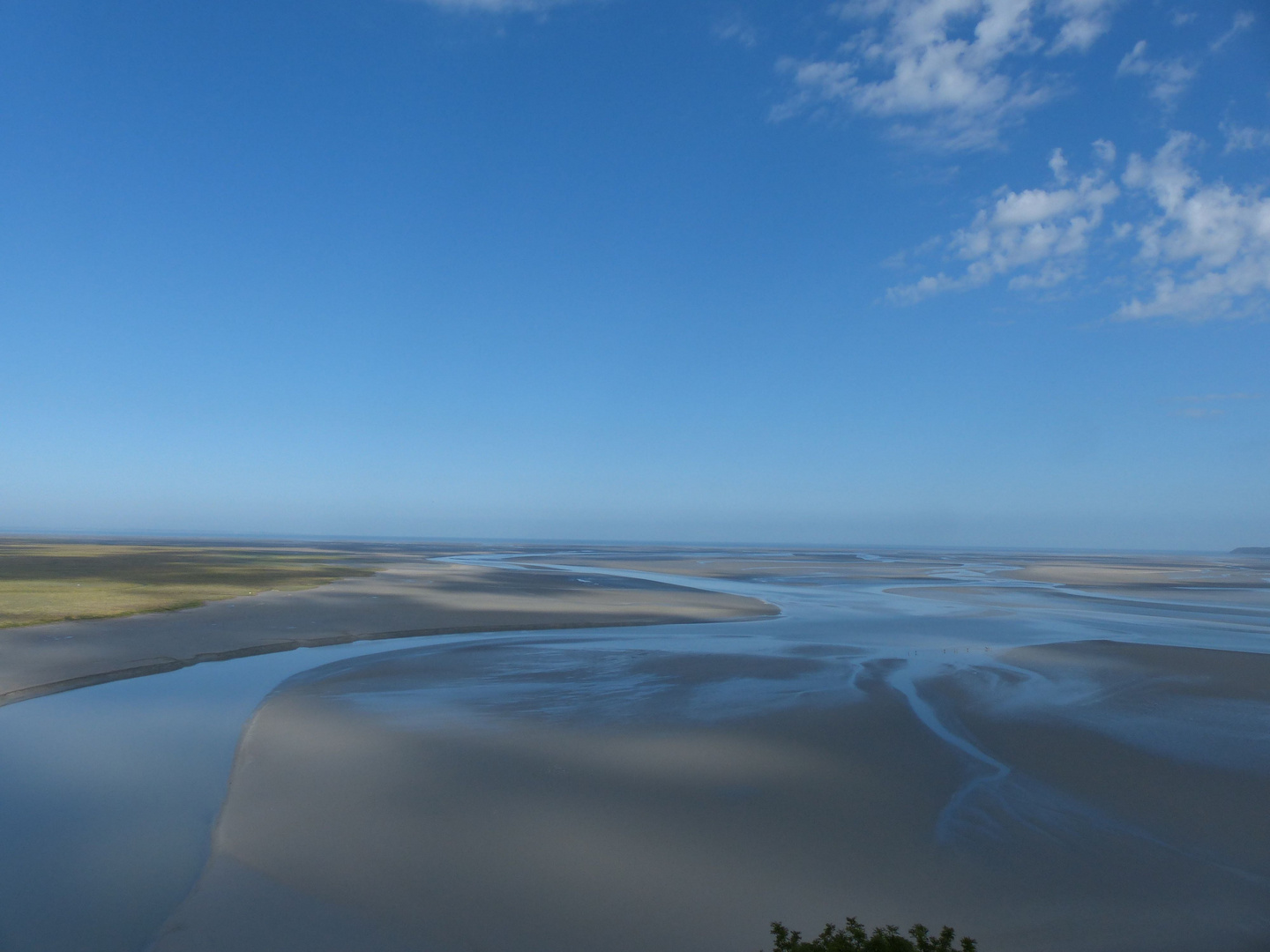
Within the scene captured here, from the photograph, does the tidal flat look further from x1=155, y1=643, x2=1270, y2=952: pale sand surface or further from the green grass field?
the green grass field

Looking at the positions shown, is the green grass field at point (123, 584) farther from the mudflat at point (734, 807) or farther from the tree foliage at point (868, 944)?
the tree foliage at point (868, 944)

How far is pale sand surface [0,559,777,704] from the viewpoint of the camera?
16078mm

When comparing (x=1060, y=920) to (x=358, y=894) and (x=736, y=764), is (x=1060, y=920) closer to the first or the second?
(x=736, y=764)

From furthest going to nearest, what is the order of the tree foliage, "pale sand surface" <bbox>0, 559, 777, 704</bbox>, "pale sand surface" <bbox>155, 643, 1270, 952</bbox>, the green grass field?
the green grass field → "pale sand surface" <bbox>0, 559, 777, 704</bbox> → "pale sand surface" <bbox>155, 643, 1270, 952</bbox> → the tree foliage

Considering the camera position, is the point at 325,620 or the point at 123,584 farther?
the point at 123,584

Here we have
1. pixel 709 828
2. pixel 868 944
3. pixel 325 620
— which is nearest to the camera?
pixel 868 944

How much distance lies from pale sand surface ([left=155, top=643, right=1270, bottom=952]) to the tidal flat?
0.04 metres

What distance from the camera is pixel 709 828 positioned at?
27.1 feet

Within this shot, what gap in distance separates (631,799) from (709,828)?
119 cm

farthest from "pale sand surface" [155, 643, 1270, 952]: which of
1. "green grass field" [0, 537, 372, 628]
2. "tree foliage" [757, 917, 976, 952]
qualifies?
"green grass field" [0, 537, 372, 628]

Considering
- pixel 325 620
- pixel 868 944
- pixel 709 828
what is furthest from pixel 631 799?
pixel 325 620

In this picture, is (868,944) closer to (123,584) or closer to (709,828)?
(709,828)

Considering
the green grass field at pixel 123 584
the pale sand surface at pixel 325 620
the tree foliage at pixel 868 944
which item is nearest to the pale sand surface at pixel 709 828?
the tree foliage at pixel 868 944

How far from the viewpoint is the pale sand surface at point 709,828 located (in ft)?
21.2
